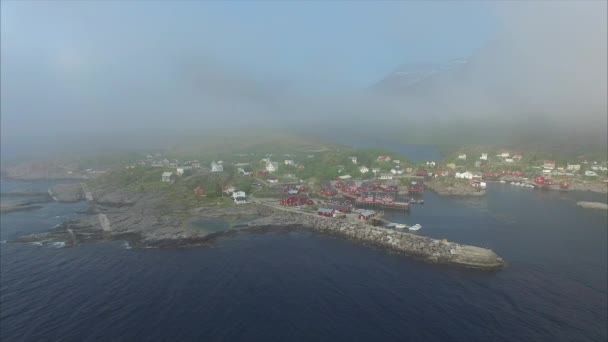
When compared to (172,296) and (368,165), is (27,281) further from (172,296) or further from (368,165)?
(368,165)

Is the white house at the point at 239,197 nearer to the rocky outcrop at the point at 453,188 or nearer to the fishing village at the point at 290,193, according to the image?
the fishing village at the point at 290,193

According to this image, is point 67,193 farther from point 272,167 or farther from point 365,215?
point 365,215

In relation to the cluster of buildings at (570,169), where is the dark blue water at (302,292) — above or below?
below

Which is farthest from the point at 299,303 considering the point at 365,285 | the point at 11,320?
the point at 11,320

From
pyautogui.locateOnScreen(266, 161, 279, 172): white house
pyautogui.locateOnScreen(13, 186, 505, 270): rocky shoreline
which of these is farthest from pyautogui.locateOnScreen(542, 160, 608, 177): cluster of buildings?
pyautogui.locateOnScreen(266, 161, 279, 172): white house

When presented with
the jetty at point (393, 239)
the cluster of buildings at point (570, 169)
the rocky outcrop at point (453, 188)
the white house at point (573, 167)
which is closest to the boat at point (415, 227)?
the jetty at point (393, 239)

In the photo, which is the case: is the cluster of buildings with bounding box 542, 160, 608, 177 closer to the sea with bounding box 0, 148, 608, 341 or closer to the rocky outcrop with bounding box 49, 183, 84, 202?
the sea with bounding box 0, 148, 608, 341

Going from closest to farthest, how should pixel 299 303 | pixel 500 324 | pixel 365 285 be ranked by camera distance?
pixel 500 324 < pixel 299 303 < pixel 365 285
